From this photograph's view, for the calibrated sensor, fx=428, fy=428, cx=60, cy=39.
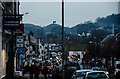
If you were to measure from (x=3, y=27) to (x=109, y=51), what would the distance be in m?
65.4

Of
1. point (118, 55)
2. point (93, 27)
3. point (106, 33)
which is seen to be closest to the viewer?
point (118, 55)

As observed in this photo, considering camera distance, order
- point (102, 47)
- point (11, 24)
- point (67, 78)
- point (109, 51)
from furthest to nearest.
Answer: point (102, 47)
point (109, 51)
point (67, 78)
point (11, 24)

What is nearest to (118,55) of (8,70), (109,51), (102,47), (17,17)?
(109,51)

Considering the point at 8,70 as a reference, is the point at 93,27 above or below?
→ above

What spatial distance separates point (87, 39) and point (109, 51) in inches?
1203

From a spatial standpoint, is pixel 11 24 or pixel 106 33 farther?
pixel 106 33

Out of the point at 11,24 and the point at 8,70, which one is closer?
the point at 11,24

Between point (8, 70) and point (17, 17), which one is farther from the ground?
point (17, 17)

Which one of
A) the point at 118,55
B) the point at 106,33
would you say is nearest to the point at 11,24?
the point at 118,55

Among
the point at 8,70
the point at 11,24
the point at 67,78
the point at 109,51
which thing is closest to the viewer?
the point at 11,24

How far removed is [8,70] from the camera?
3622cm

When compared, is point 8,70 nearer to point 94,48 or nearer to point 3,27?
point 3,27

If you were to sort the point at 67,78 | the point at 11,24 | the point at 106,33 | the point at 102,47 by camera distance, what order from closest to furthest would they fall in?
the point at 11,24, the point at 67,78, the point at 102,47, the point at 106,33

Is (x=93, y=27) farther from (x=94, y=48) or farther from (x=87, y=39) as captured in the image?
(x=94, y=48)
